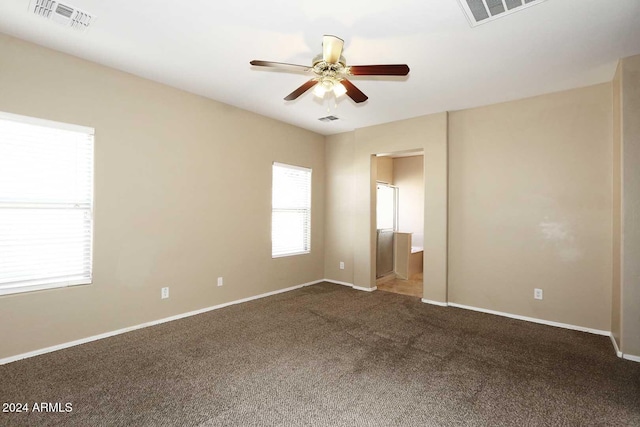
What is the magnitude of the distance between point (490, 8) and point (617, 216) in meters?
2.39

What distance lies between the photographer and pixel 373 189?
17.4ft

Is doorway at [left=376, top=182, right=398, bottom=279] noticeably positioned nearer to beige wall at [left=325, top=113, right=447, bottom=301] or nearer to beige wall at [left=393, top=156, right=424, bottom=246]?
beige wall at [left=393, top=156, right=424, bottom=246]

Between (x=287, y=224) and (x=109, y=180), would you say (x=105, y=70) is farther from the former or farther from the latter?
(x=287, y=224)

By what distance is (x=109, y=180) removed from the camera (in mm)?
3170

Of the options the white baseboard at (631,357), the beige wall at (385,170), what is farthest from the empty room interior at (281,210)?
the beige wall at (385,170)

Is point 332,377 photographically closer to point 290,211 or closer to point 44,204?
point 44,204

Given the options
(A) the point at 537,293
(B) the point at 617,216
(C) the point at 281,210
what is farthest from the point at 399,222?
(B) the point at 617,216

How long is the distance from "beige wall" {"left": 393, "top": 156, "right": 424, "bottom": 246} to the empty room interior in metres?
2.65

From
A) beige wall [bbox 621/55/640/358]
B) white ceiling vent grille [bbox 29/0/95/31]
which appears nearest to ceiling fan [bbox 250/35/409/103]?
white ceiling vent grille [bbox 29/0/95/31]

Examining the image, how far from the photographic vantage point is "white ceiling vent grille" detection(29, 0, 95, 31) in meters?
2.25

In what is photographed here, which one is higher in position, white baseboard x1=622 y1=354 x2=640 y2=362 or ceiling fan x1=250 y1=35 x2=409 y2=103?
ceiling fan x1=250 y1=35 x2=409 y2=103

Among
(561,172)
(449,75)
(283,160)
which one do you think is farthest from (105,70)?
(561,172)

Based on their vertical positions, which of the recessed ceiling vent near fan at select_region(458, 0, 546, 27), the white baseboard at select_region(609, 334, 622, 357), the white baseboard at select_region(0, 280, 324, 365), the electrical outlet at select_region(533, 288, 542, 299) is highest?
the recessed ceiling vent near fan at select_region(458, 0, 546, 27)

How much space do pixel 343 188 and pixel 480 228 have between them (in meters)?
2.29
